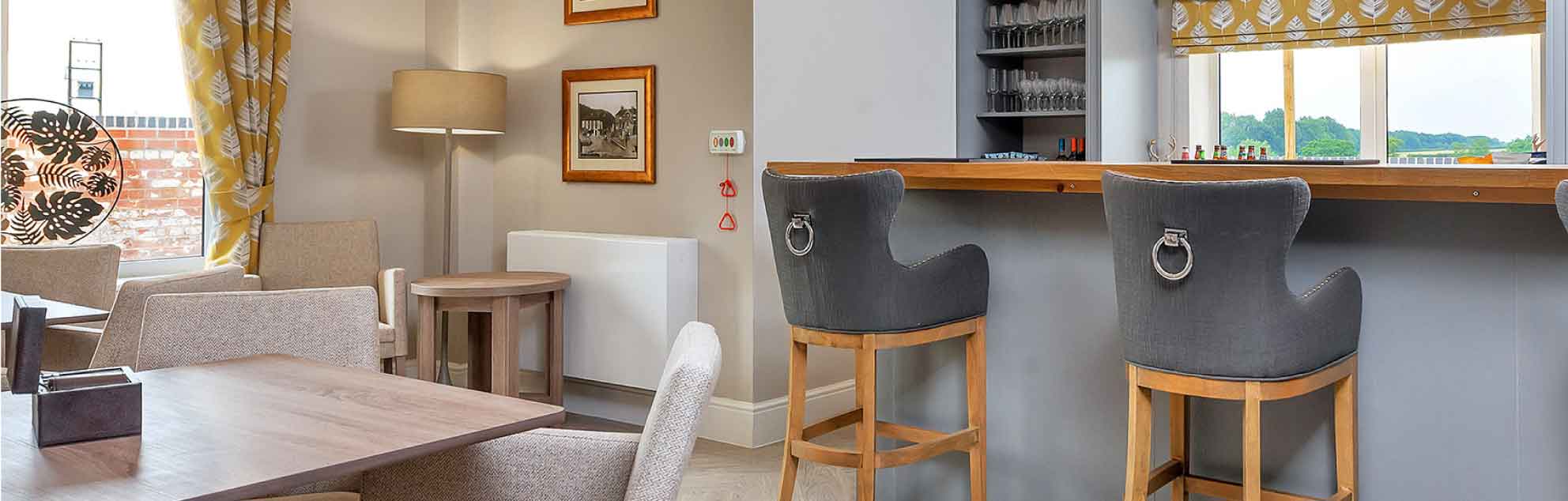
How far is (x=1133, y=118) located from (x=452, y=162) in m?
3.05

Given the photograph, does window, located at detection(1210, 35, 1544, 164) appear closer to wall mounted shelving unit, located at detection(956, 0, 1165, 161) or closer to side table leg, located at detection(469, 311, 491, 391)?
wall mounted shelving unit, located at detection(956, 0, 1165, 161)

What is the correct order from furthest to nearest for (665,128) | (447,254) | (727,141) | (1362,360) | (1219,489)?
(447,254), (665,128), (727,141), (1219,489), (1362,360)

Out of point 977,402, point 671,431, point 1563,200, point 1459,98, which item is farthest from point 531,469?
point 1459,98

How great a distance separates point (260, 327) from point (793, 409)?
1224 mm

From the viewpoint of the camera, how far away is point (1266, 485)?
259 centimetres

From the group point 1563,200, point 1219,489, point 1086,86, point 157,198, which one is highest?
point 1086,86

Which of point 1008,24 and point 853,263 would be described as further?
point 1008,24

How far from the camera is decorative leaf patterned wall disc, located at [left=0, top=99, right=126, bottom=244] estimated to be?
4.18 meters

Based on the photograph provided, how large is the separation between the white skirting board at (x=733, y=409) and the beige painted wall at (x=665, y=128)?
0.08m

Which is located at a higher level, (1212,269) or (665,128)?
(665,128)

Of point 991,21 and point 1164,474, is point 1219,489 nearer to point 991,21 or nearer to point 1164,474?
point 1164,474

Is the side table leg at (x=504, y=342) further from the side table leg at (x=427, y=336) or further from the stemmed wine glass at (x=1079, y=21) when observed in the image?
the stemmed wine glass at (x=1079, y=21)

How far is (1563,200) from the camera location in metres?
1.88

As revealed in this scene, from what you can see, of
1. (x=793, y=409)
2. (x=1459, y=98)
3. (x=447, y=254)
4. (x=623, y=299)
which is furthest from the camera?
(x=447, y=254)
